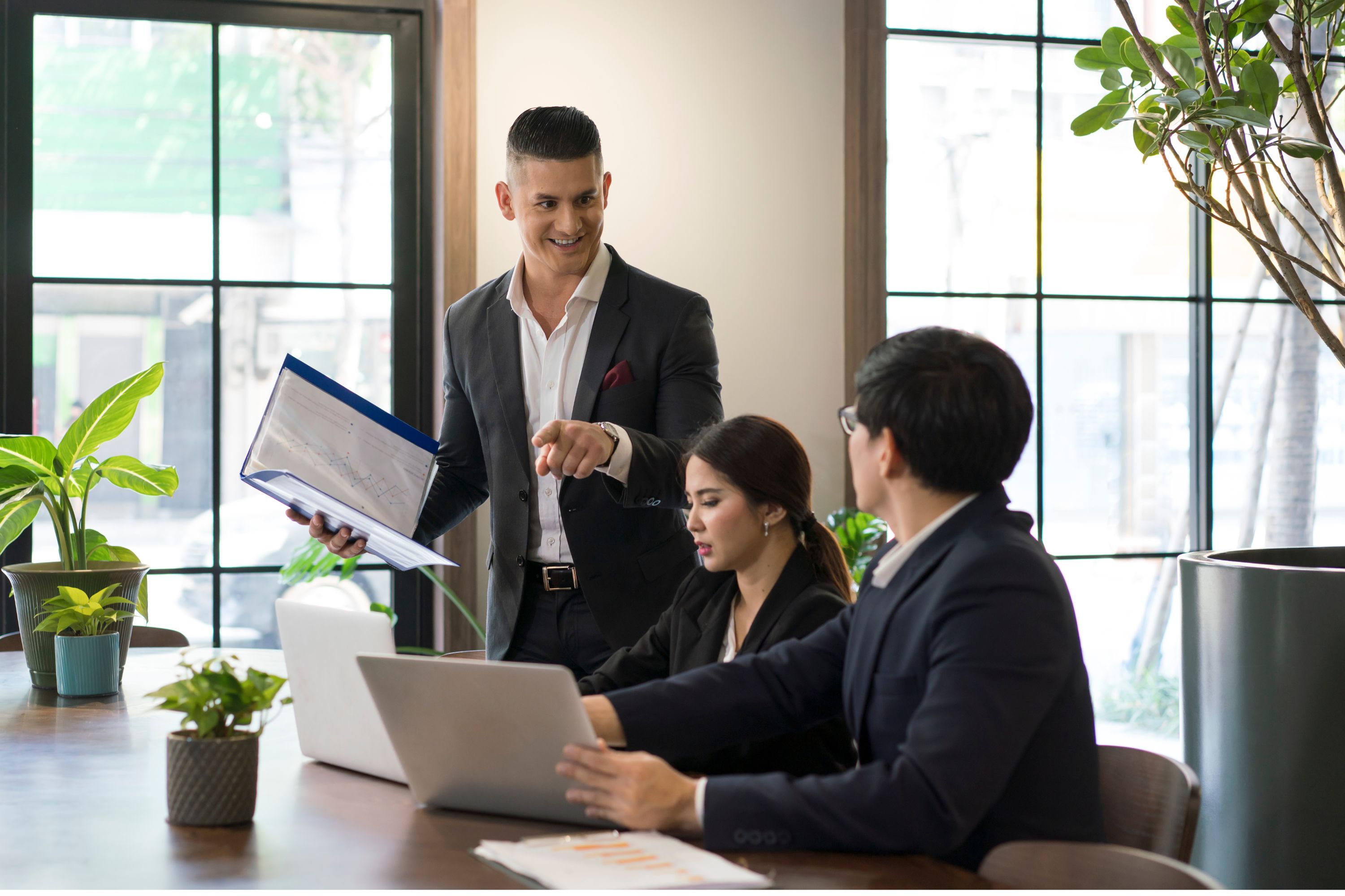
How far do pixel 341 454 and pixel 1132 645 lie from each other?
126 inches

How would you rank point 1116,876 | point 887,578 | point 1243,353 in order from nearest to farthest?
point 1116,876
point 887,578
point 1243,353

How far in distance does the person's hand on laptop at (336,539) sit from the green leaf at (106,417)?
27.6 inches

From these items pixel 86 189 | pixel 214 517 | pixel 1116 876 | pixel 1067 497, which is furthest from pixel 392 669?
pixel 1067 497

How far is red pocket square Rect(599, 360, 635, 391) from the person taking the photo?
221 centimetres

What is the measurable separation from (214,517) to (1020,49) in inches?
116

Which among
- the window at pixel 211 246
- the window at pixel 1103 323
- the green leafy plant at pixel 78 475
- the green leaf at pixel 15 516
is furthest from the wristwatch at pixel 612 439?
the window at pixel 1103 323

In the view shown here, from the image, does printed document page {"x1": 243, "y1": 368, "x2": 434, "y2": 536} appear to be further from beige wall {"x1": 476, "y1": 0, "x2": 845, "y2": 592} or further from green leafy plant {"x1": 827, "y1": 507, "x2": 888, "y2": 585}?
green leafy plant {"x1": 827, "y1": 507, "x2": 888, "y2": 585}

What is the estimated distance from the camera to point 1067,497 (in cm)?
402

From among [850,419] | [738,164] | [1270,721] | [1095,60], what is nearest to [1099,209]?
[738,164]

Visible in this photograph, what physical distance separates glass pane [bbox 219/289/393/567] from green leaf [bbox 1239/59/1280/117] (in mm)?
2329

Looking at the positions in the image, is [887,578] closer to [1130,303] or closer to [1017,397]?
[1017,397]

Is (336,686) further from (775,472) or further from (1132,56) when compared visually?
(1132,56)

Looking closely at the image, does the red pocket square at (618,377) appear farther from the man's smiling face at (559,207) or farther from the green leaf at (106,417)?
the green leaf at (106,417)

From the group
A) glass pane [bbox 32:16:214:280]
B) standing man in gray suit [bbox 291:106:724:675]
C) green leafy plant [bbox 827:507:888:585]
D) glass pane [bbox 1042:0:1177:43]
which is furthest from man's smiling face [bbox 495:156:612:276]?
glass pane [bbox 1042:0:1177:43]
